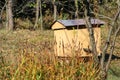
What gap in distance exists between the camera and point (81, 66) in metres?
5.30

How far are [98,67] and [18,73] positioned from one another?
1.12 meters

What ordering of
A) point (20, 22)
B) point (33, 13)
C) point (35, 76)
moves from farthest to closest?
point (33, 13), point (20, 22), point (35, 76)

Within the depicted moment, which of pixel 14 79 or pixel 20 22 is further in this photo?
pixel 20 22

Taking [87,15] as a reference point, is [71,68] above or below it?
below

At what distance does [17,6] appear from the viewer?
1038 inches

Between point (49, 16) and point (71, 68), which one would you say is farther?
point (49, 16)

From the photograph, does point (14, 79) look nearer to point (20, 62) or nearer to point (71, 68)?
point (20, 62)

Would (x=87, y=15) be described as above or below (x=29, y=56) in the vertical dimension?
above

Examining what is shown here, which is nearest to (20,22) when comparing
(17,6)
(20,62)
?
(17,6)

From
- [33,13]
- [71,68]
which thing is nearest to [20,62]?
[71,68]

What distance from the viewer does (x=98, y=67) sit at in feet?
17.5

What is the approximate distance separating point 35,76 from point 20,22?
20.4 metres

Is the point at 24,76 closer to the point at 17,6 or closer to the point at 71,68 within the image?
the point at 71,68

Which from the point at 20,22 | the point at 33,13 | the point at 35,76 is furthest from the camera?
the point at 33,13
